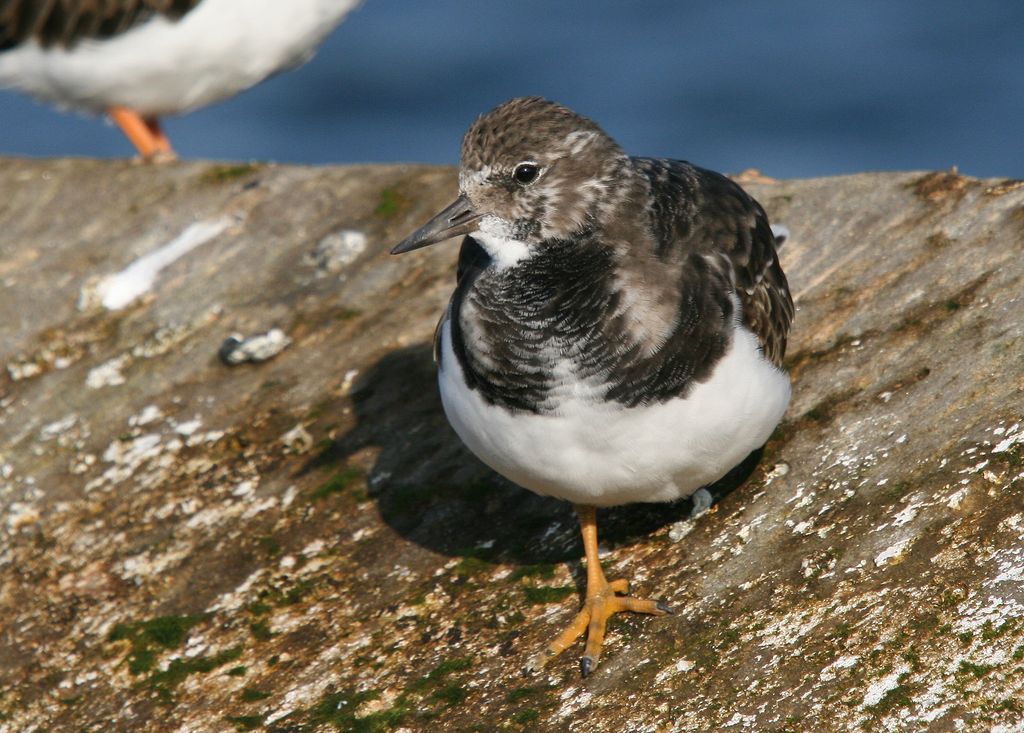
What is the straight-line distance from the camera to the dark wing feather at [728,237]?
493cm

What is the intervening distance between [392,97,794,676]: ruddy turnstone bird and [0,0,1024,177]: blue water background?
12431 mm

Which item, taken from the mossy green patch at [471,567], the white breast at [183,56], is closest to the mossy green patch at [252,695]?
the mossy green patch at [471,567]

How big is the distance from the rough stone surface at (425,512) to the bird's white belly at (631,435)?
458 mm

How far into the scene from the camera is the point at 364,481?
6016 millimetres

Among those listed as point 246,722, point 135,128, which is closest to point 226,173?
point 135,128

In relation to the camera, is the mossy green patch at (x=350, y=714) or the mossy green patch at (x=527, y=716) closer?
the mossy green patch at (x=527, y=716)

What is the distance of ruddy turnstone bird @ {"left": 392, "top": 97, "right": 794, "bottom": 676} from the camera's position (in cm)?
455

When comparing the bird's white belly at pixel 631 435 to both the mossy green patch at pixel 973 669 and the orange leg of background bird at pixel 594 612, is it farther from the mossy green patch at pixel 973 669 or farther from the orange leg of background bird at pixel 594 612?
the mossy green patch at pixel 973 669

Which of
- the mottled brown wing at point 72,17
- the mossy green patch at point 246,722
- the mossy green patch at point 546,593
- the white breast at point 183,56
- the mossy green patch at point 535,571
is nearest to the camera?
the mossy green patch at point 246,722

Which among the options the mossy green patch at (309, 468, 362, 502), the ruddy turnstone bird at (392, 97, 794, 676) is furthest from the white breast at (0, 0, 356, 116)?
the ruddy turnstone bird at (392, 97, 794, 676)

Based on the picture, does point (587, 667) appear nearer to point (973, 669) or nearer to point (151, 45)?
point (973, 669)

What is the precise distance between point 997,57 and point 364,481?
15660 millimetres

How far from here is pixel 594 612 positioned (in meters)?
4.84

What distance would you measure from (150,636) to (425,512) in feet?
4.01
